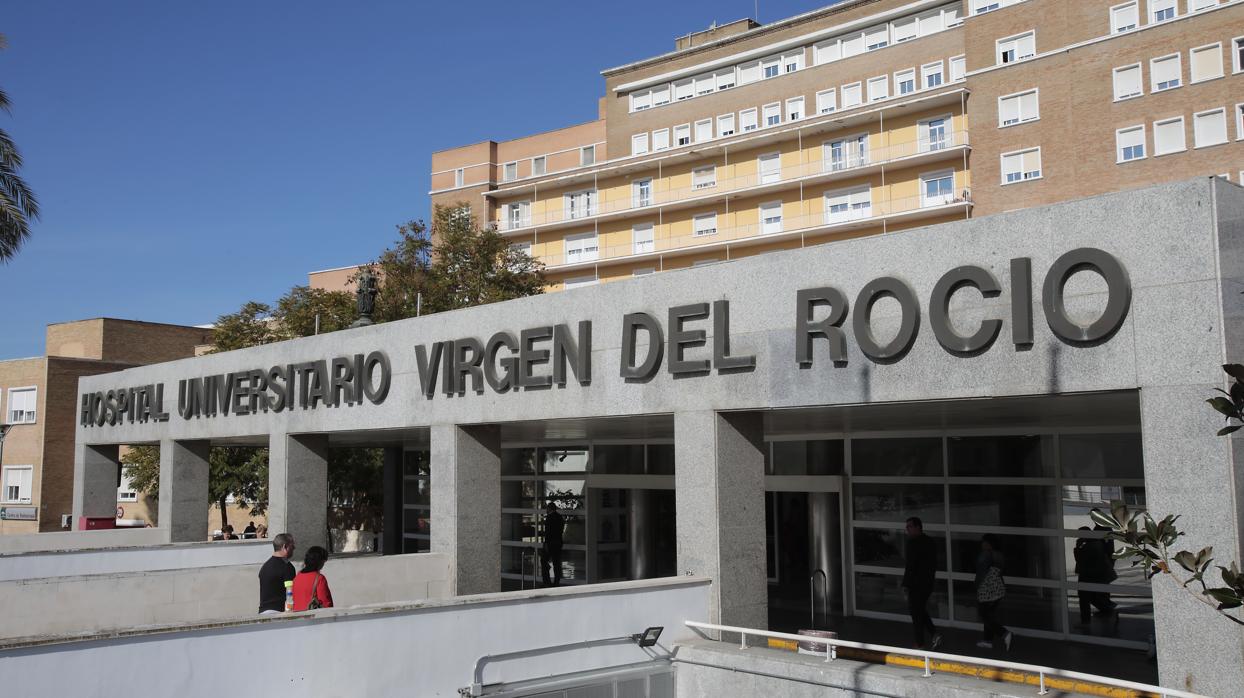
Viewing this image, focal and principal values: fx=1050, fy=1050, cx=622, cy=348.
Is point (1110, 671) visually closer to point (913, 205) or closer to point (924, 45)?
point (913, 205)

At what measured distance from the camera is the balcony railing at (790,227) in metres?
52.1

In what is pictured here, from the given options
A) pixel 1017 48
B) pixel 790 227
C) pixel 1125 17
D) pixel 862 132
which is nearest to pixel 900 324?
pixel 1125 17

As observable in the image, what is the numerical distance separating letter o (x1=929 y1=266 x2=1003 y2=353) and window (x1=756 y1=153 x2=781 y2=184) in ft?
158

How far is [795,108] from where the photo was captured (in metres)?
57.7

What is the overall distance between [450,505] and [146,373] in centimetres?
1333

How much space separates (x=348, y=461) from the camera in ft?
131

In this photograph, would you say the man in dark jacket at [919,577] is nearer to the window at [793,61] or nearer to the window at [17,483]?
the window at [793,61]

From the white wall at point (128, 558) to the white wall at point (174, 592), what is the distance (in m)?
1.77

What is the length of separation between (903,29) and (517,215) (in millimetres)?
27490

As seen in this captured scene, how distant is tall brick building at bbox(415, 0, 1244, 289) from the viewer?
4241 centimetres

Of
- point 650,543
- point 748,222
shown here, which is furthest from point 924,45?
point 650,543

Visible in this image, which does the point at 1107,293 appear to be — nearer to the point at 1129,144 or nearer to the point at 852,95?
the point at 1129,144

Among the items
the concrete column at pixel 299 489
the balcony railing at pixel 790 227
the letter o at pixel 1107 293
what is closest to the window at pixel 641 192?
the balcony railing at pixel 790 227

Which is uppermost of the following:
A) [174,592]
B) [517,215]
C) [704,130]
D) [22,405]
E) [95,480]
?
[704,130]
